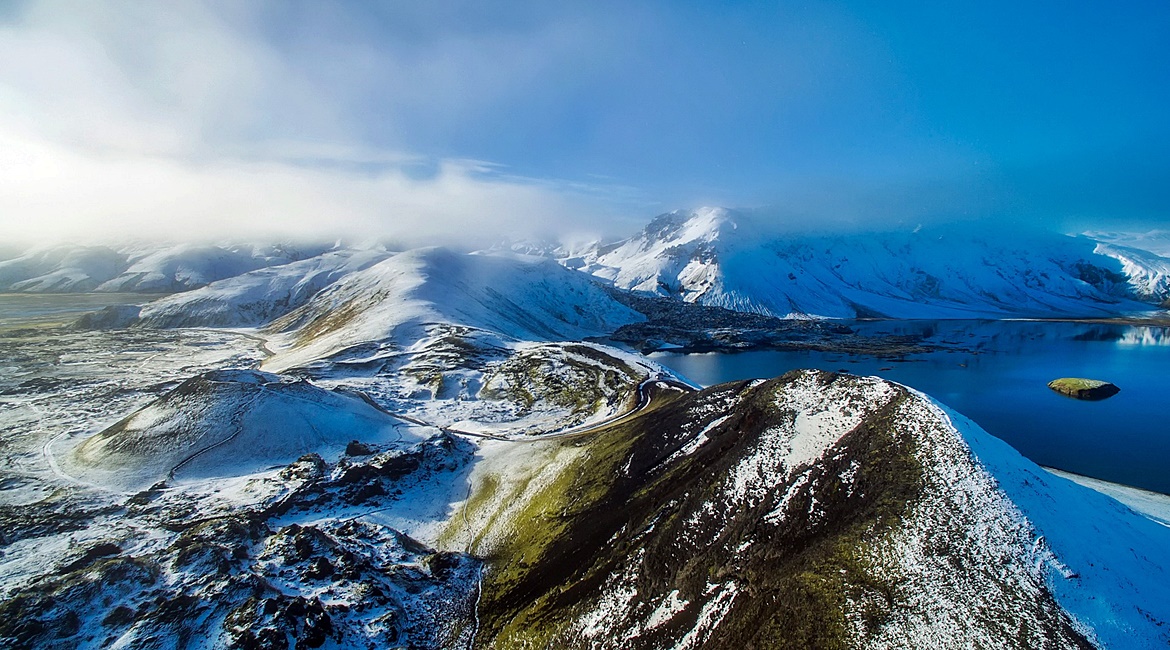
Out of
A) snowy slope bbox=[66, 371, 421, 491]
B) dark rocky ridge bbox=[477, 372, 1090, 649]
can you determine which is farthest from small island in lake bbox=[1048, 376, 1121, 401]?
snowy slope bbox=[66, 371, 421, 491]

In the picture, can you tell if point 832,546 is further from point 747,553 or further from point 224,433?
point 224,433

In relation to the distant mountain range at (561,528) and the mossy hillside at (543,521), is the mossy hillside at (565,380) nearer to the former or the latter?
the distant mountain range at (561,528)

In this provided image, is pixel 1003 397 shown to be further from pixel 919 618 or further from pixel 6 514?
pixel 6 514

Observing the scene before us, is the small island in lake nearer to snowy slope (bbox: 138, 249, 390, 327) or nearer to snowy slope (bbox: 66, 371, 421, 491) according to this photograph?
snowy slope (bbox: 66, 371, 421, 491)

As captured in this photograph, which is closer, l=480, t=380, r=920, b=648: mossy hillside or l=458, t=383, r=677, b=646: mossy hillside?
l=480, t=380, r=920, b=648: mossy hillside

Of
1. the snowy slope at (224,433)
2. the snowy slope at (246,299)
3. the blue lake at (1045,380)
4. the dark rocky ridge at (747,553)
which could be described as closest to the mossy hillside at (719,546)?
the dark rocky ridge at (747,553)

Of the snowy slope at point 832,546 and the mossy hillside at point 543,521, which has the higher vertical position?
the snowy slope at point 832,546

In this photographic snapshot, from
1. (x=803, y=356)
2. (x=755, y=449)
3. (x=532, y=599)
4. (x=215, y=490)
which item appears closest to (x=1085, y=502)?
(x=755, y=449)
